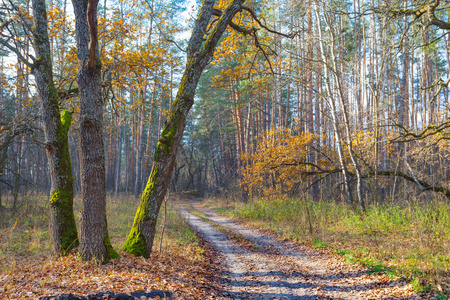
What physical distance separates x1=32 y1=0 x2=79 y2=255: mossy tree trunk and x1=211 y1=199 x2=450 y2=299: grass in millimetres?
5754

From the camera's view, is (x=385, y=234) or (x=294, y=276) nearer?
(x=294, y=276)

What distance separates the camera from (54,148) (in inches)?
213

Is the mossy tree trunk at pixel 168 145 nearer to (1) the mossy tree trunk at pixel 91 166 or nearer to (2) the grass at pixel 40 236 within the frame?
(1) the mossy tree trunk at pixel 91 166

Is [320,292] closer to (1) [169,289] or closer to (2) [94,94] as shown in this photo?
(1) [169,289]

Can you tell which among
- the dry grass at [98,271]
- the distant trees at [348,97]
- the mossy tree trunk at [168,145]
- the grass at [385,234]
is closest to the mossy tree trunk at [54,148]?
the dry grass at [98,271]

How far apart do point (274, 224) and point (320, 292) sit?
6428mm

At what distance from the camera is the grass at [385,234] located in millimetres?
4738

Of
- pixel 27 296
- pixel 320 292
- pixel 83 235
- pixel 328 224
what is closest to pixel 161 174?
pixel 83 235

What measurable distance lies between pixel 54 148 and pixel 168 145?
87.0 inches

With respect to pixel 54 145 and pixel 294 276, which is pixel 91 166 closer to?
pixel 54 145

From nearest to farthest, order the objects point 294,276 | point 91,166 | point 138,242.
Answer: point 91,166 < point 138,242 < point 294,276

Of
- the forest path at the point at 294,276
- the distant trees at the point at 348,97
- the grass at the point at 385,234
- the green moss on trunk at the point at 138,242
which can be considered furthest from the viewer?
the distant trees at the point at 348,97

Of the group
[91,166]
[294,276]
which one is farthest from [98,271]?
[294,276]

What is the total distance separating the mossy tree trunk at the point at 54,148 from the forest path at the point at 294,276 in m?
3.23
